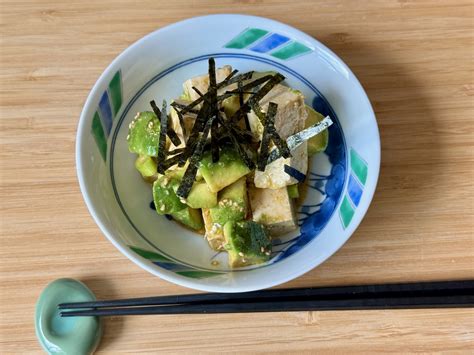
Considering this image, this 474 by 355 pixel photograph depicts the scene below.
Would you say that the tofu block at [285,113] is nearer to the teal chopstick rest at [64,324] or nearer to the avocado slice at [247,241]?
the avocado slice at [247,241]

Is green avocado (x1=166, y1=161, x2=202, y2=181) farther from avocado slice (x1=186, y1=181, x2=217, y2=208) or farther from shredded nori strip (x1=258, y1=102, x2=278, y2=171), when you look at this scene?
shredded nori strip (x1=258, y1=102, x2=278, y2=171)

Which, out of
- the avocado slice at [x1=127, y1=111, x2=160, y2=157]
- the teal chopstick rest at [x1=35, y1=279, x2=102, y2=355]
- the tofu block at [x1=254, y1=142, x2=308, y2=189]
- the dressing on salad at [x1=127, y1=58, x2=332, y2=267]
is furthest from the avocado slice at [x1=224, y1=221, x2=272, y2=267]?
the teal chopstick rest at [x1=35, y1=279, x2=102, y2=355]

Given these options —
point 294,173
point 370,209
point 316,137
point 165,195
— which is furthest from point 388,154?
point 165,195

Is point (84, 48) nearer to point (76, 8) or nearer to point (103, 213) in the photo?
point (76, 8)

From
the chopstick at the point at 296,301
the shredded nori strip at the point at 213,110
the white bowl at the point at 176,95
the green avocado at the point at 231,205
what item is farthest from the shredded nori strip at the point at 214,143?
the chopstick at the point at 296,301

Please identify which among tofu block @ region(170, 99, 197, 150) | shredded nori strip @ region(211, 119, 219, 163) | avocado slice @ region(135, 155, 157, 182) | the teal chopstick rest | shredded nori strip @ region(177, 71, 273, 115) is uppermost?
shredded nori strip @ region(177, 71, 273, 115)

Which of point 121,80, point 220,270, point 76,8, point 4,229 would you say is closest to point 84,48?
point 76,8
